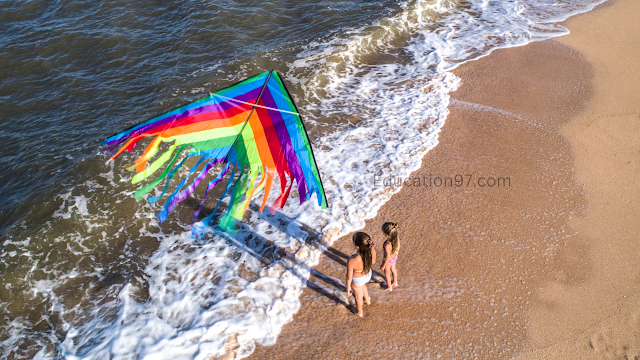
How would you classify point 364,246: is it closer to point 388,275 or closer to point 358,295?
point 358,295

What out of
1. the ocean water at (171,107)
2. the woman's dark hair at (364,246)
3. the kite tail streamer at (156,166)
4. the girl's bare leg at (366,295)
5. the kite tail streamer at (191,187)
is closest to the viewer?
the woman's dark hair at (364,246)

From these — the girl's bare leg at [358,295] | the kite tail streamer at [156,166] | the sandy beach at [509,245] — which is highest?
the kite tail streamer at [156,166]

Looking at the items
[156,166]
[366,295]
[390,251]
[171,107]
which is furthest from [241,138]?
[171,107]

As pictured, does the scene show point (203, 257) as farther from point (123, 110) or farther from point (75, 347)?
point (123, 110)

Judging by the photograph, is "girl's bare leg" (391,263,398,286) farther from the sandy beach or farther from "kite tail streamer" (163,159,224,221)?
"kite tail streamer" (163,159,224,221)

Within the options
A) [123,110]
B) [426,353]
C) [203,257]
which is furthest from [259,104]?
[123,110]

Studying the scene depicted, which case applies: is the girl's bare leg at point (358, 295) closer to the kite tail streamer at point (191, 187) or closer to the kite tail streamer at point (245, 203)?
the kite tail streamer at point (245, 203)

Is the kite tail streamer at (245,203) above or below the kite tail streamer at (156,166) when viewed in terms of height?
below

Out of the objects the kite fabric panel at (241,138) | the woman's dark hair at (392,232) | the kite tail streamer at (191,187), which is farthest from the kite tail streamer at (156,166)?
the woman's dark hair at (392,232)
